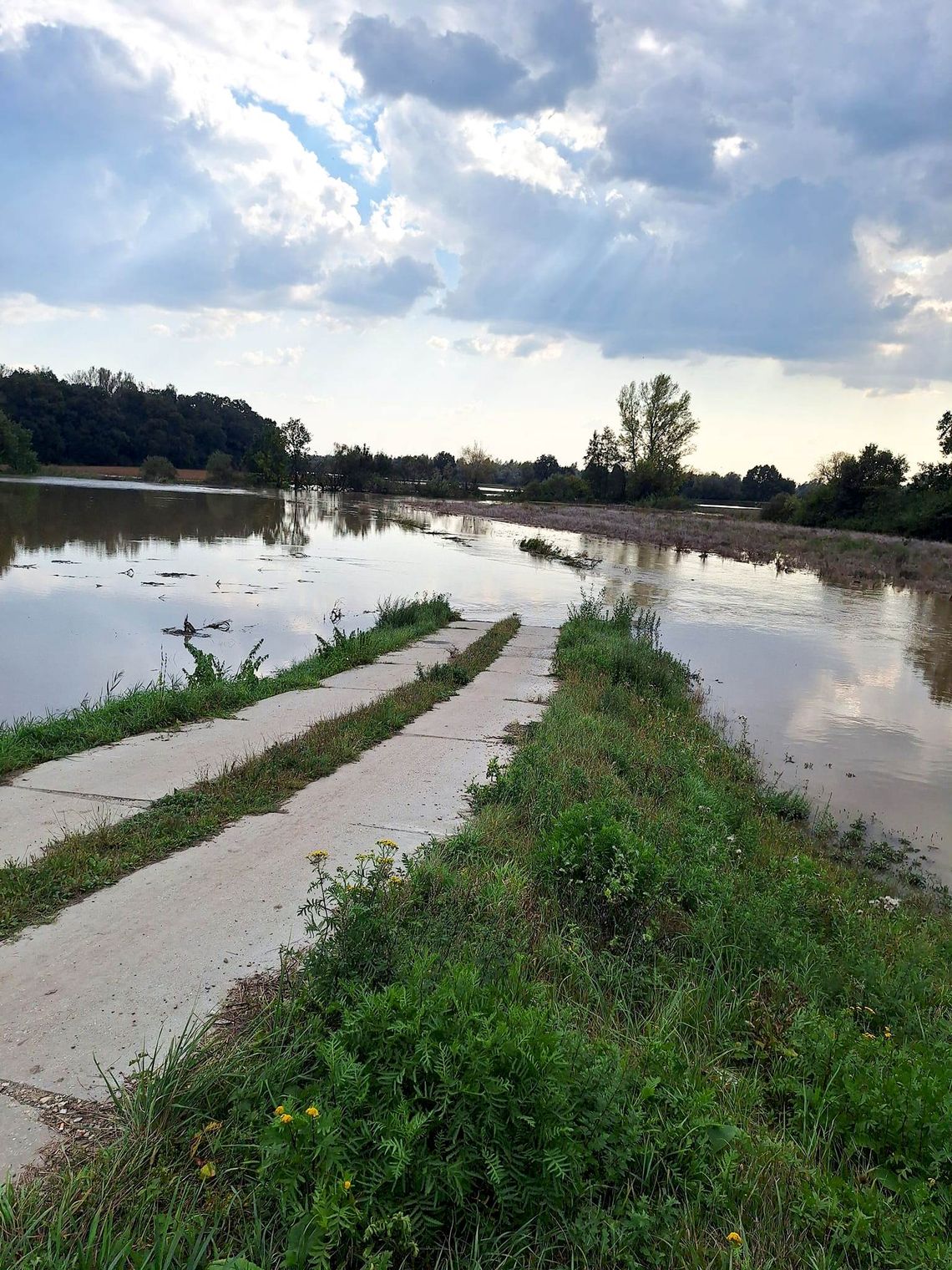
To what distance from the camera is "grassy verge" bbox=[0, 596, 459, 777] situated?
646cm

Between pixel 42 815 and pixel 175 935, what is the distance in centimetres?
199

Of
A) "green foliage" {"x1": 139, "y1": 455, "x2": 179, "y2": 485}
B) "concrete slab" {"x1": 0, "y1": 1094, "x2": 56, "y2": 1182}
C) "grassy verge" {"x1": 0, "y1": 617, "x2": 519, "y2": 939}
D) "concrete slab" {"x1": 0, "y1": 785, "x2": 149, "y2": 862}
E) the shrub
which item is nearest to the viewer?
"concrete slab" {"x1": 0, "y1": 1094, "x2": 56, "y2": 1182}

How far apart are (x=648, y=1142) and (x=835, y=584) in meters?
30.3

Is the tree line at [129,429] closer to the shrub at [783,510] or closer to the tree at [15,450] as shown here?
the tree at [15,450]

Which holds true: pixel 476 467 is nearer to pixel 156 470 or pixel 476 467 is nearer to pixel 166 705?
pixel 156 470

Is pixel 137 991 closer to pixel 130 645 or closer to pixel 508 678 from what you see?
pixel 508 678

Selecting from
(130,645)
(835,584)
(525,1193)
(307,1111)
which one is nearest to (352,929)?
(307,1111)

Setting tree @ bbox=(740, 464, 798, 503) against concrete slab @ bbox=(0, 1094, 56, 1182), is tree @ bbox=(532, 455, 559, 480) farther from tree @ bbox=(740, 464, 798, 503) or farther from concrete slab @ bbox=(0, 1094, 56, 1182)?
concrete slab @ bbox=(0, 1094, 56, 1182)

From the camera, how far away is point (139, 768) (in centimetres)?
600

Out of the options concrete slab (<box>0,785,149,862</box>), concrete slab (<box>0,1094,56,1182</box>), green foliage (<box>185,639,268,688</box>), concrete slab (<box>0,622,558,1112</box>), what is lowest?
green foliage (<box>185,639,268,688</box>)

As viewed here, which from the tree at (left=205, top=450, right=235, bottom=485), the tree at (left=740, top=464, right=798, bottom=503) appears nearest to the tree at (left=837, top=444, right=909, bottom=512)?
the tree at (left=740, top=464, right=798, bottom=503)

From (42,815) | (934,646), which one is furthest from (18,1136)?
(934,646)

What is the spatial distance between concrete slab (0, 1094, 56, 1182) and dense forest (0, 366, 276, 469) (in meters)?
97.1

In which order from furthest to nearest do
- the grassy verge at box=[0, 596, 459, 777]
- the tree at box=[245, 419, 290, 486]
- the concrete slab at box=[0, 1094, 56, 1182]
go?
the tree at box=[245, 419, 290, 486] → the grassy verge at box=[0, 596, 459, 777] → the concrete slab at box=[0, 1094, 56, 1182]
